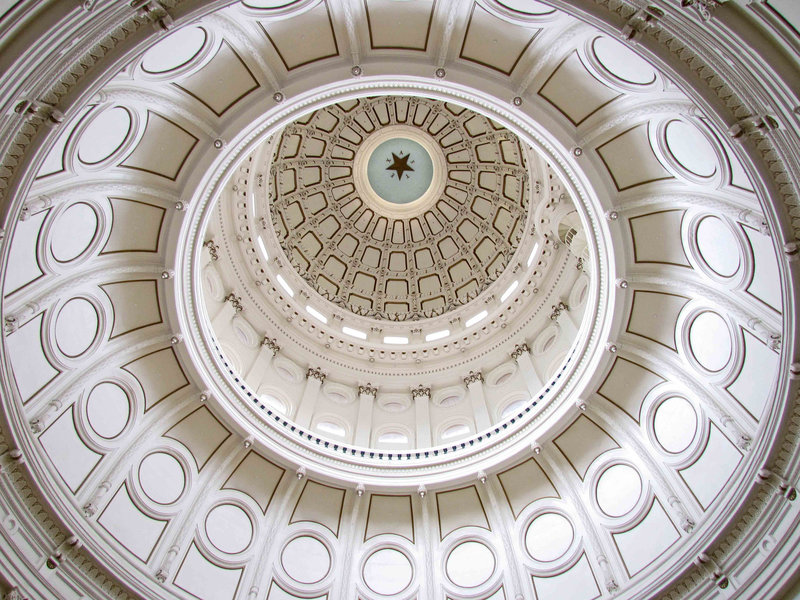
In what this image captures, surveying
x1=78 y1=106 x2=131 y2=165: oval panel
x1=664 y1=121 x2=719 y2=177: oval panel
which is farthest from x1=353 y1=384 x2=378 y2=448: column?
x1=664 y1=121 x2=719 y2=177: oval panel

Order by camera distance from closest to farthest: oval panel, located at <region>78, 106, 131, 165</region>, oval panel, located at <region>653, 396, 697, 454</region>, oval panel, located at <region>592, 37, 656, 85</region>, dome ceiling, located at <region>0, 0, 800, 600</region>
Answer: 1. dome ceiling, located at <region>0, 0, 800, 600</region>
2. oval panel, located at <region>592, 37, 656, 85</region>
3. oval panel, located at <region>78, 106, 131, 165</region>
4. oval panel, located at <region>653, 396, 697, 454</region>

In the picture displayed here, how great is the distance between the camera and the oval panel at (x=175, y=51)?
12898 mm

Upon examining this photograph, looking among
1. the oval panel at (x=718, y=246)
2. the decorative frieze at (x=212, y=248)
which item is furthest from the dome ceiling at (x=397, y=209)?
the oval panel at (x=718, y=246)

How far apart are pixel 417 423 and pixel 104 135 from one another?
53.6 ft

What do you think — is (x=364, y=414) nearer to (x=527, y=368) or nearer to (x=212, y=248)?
(x=527, y=368)

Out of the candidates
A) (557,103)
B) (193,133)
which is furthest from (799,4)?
(193,133)

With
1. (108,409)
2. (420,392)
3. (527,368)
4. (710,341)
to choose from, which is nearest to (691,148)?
(710,341)

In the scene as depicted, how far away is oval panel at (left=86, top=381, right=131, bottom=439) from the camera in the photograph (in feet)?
52.9

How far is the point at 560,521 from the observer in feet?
59.9

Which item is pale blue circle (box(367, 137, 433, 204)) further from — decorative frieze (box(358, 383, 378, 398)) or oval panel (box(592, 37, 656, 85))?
oval panel (box(592, 37, 656, 85))

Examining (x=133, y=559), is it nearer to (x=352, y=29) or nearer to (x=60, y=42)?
(x=60, y=42)

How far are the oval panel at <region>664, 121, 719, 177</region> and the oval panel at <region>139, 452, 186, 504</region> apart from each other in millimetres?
17379

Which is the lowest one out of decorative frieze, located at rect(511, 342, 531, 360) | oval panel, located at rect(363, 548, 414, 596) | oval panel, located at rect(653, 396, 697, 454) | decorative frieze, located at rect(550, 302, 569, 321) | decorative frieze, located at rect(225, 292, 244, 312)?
oval panel, located at rect(363, 548, 414, 596)

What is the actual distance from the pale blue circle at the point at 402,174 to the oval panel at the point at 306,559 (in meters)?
19.9
